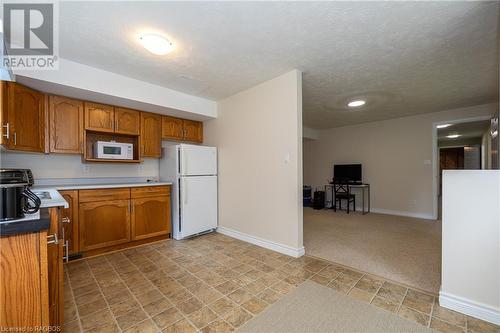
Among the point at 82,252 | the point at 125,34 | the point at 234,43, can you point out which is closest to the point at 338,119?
the point at 234,43

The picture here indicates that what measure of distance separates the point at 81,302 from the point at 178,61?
2516 mm

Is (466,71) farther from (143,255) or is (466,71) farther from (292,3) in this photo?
(143,255)

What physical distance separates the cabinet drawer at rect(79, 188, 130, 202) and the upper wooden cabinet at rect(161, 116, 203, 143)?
3.76 feet

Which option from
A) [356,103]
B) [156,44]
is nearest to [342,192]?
[356,103]

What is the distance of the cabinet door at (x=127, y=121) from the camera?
10.4 feet

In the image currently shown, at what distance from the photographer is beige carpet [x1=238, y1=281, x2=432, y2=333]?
4.88 ft

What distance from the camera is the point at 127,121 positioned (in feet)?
10.7

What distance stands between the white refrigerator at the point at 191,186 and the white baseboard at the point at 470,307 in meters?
Answer: 3.02

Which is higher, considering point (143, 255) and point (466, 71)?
point (466, 71)

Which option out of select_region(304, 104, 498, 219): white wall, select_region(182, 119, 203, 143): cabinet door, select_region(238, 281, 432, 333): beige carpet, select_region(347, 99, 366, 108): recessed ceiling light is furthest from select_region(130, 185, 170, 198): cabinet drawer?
select_region(304, 104, 498, 219): white wall

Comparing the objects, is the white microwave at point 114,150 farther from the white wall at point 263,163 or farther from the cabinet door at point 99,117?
the white wall at point 263,163

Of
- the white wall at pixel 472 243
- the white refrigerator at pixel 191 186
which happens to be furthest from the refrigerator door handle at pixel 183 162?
the white wall at pixel 472 243

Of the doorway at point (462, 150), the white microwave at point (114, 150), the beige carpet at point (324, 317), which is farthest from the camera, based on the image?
the doorway at point (462, 150)

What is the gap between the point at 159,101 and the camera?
10.3 ft
